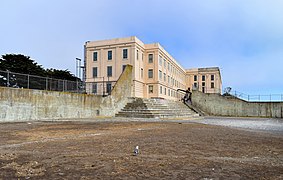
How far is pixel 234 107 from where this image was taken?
29125mm

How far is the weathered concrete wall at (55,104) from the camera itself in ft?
46.5

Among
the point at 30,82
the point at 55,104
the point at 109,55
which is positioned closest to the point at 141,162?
the point at 55,104

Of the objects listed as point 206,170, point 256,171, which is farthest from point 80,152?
point 256,171

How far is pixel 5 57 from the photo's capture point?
37.4 meters

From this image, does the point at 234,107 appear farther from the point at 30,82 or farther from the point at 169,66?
the point at 30,82

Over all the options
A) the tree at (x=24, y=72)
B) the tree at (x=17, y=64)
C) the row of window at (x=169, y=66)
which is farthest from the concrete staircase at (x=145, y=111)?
the tree at (x=17, y=64)

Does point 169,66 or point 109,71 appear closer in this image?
point 109,71

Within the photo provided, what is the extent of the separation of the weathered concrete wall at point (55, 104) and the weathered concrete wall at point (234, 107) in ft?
36.8

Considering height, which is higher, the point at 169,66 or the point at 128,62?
the point at 169,66

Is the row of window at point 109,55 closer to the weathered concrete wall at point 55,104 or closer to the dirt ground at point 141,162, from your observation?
the weathered concrete wall at point 55,104

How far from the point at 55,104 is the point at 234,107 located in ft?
71.1

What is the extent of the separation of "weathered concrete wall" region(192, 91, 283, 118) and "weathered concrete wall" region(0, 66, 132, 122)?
36.8ft

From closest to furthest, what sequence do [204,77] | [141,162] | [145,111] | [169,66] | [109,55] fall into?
1. [141,162]
2. [145,111]
3. [109,55]
4. [169,66]
5. [204,77]

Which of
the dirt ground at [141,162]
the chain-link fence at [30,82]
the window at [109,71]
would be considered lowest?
the dirt ground at [141,162]
